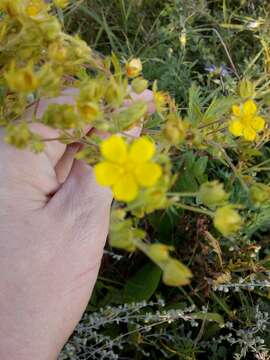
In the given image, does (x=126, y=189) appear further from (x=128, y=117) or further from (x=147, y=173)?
(x=128, y=117)


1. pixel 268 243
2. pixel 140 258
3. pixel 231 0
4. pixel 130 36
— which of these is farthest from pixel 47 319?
pixel 231 0

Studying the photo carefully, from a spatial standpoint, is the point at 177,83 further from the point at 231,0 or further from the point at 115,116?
the point at 115,116

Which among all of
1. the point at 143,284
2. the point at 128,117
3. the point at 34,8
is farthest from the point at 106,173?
the point at 143,284

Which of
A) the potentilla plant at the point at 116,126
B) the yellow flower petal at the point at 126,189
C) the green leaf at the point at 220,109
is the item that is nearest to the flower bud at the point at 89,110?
the potentilla plant at the point at 116,126

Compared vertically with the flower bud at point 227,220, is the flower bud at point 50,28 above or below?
above

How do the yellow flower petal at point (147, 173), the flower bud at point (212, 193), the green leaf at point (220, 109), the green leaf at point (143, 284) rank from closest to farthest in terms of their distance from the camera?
the yellow flower petal at point (147, 173), the flower bud at point (212, 193), the green leaf at point (220, 109), the green leaf at point (143, 284)

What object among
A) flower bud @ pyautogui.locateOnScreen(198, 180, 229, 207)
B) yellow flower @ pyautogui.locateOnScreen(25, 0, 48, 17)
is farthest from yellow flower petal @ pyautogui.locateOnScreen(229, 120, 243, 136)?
yellow flower @ pyautogui.locateOnScreen(25, 0, 48, 17)

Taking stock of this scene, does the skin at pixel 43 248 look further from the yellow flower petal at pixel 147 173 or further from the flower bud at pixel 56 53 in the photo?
the yellow flower petal at pixel 147 173
